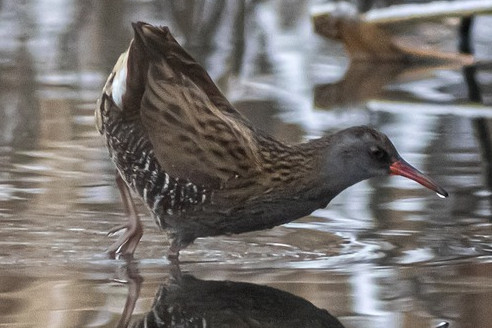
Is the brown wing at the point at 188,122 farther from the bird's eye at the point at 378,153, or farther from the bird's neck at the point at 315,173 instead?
the bird's eye at the point at 378,153

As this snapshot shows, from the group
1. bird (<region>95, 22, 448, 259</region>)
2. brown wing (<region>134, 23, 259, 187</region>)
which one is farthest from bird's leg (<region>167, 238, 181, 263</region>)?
brown wing (<region>134, 23, 259, 187</region>)

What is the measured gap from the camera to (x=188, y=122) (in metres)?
6.98

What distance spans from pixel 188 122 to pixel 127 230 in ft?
2.14

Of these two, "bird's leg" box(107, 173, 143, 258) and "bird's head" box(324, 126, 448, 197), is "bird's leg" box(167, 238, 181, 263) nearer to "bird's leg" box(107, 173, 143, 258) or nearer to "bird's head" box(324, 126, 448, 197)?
"bird's leg" box(107, 173, 143, 258)

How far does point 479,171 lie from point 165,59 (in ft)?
8.51

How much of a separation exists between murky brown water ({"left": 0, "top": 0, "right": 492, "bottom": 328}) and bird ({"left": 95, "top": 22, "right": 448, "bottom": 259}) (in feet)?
0.68

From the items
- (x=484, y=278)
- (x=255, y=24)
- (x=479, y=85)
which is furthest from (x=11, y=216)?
(x=255, y=24)

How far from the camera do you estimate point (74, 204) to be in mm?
7938

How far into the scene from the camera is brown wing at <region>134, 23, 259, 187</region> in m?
6.88

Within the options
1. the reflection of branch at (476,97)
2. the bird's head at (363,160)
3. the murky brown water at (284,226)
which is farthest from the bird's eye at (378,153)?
the reflection of branch at (476,97)

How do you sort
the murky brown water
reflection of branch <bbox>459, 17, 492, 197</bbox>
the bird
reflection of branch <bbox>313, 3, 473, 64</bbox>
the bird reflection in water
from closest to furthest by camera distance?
1. the bird reflection in water
2. the murky brown water
3. the bird
4. reflection of branch <bbox>459, 17, 492, 197</bbox>
5. reflection of branch <bbox>313, 3, 473, 64</bbox>

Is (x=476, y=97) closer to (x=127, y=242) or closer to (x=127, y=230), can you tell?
(x=127, y=230)

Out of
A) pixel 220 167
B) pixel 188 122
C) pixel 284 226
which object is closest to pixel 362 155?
pixel 220 167

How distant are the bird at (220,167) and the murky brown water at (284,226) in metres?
0.21
